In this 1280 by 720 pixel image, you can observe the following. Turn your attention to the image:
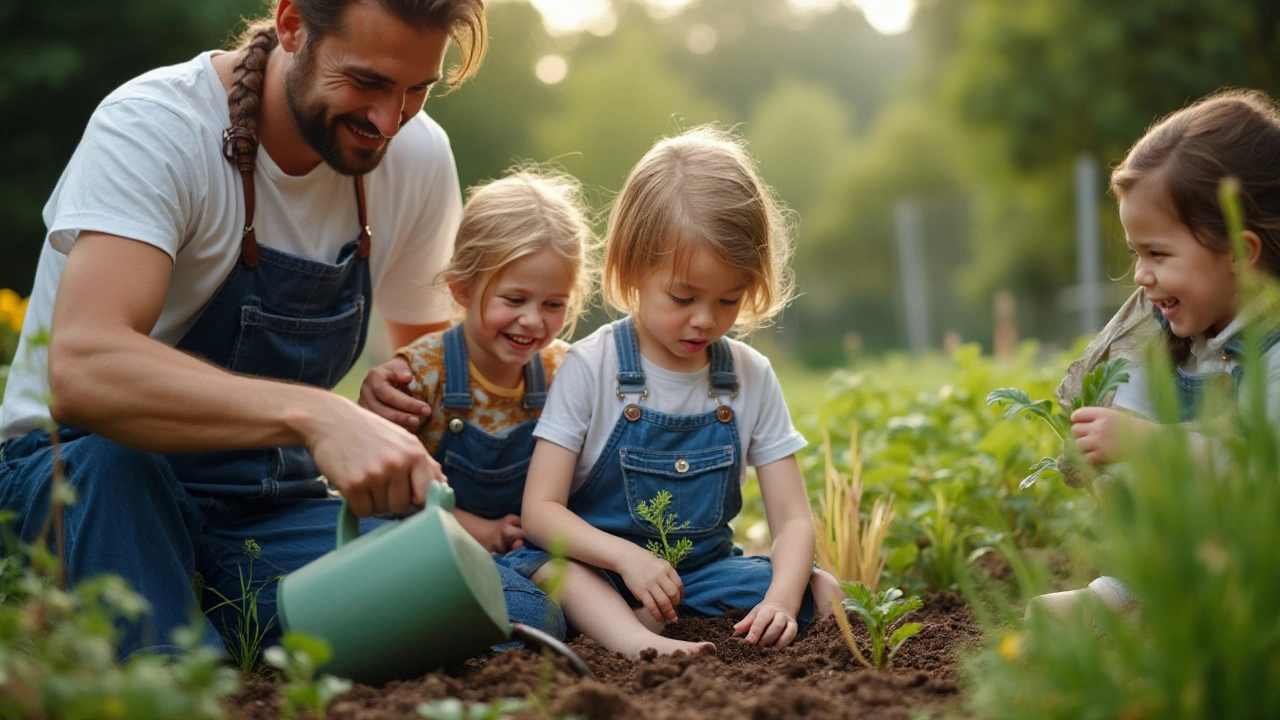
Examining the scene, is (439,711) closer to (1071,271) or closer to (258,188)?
(258,188)

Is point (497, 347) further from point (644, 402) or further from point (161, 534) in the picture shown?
point (161, 534)

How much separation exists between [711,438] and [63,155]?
34.4ft

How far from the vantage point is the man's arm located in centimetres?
165

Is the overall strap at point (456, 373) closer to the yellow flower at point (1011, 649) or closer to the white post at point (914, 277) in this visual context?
the yellow flower at point (1011, 649)

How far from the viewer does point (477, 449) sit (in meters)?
2.55

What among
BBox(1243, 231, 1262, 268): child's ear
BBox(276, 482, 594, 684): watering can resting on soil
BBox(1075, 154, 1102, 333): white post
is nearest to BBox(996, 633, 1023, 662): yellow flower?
BBox(276, 482, 594, 684): watering can resting on soil

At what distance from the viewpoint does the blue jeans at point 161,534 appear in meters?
1.99

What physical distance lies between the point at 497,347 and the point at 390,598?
1.03 m

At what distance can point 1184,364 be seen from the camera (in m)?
2.17

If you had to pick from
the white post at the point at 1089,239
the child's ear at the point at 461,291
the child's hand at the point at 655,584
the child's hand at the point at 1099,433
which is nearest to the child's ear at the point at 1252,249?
the child's hand at the point at 1099,433

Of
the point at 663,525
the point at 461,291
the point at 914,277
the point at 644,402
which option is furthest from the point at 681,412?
the point at 914,277

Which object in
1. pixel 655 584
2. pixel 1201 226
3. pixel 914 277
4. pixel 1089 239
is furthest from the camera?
pixel 914 277

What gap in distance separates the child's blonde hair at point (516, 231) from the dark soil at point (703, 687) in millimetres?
920

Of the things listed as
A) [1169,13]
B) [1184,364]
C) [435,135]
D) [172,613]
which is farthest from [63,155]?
[1169,13]
